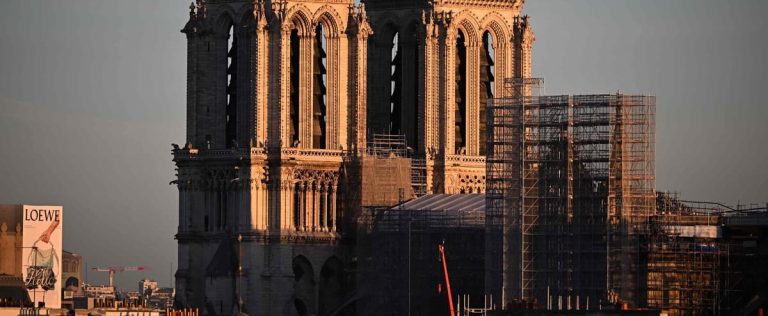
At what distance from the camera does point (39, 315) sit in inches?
7717

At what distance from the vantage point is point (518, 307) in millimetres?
197500

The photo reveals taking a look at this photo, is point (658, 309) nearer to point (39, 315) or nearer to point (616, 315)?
point (616, 315)

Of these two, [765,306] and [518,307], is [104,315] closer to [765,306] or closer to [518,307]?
[518,307]

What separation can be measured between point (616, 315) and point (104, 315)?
88.7 feet

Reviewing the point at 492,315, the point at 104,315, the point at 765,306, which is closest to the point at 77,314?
the point at 104,315

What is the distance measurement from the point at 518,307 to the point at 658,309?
7.05 meters

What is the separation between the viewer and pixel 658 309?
19638 centimetres

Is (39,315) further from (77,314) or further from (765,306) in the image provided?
(765,306)

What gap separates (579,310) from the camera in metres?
192

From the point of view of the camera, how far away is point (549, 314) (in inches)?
7534

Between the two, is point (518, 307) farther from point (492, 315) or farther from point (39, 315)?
point (39, 315)

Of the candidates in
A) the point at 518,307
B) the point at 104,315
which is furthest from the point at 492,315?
the point at 104,315

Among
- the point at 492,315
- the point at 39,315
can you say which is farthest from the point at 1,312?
the point at 492,315

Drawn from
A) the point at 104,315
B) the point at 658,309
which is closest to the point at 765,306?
the point at 658,309
